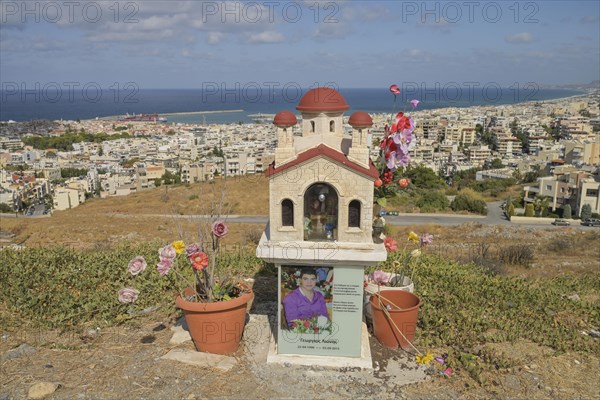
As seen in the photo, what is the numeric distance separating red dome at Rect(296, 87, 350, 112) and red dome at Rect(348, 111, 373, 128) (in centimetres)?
28

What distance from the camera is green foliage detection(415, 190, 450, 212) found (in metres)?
29.2

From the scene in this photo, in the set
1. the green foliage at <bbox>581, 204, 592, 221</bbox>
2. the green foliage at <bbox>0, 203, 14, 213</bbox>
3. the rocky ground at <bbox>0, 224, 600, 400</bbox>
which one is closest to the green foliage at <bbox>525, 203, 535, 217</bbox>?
the green foliage at <bbox>581, 204, 592, 221</bbox>

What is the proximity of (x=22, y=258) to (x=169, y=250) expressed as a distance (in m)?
4.28

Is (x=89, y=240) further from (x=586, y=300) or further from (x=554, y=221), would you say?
(x=554, y=221)

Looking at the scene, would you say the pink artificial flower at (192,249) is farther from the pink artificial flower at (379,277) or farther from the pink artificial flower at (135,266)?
the pink artificial flower at (379,277)

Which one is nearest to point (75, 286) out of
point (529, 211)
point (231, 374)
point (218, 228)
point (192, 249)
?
point (192, 249)

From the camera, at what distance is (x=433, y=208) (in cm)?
2919

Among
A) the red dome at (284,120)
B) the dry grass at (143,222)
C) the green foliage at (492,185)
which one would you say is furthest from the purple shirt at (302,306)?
the green foliage at (492,185)

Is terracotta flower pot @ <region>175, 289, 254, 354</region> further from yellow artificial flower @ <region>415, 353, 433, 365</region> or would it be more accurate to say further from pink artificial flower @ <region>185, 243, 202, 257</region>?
yellow artificial flower @ <region>415, 353, 433, 365</region>

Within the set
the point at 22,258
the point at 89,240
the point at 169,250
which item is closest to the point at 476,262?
the point at 169,250

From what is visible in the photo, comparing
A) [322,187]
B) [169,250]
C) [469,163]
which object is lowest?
[469,163]

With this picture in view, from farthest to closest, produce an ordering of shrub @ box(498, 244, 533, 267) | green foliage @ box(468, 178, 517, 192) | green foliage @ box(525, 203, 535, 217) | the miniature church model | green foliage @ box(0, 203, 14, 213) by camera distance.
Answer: green foliage @ box(0, 203, 14, 213), green foliage @ box(468, 178, 517, 192), green foliage @ box(525, 203, 535, 217), shrub @ box(498, 244, 533, 267), the miniature church model

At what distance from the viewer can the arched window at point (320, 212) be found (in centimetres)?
444

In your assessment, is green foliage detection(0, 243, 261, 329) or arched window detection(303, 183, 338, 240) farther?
green foliage detection(0, 243, 261, 329)
